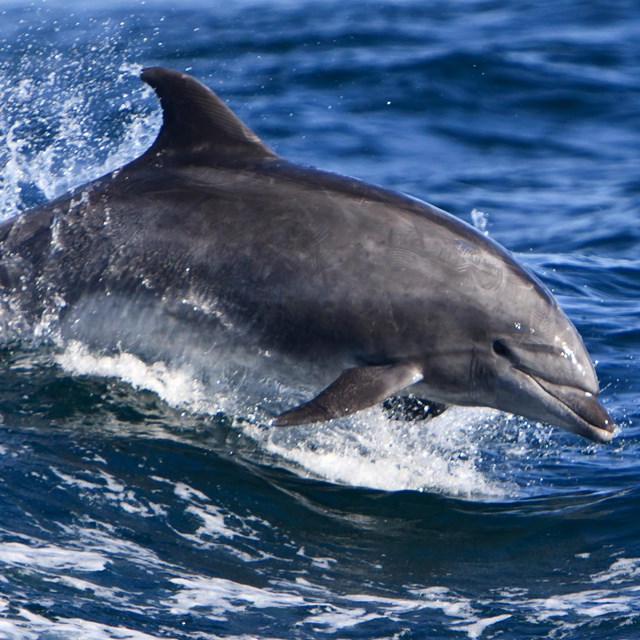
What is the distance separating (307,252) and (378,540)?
1887 millimetres

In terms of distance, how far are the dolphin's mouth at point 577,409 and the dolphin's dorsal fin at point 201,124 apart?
2.44 meters

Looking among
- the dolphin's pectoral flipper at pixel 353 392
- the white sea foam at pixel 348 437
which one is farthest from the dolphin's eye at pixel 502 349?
the white sea foam at pixel 348 437

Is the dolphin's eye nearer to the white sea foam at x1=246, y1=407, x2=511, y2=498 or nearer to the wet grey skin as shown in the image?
the wet grey skin

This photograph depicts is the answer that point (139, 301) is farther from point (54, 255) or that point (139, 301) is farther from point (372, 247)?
point (372, 247)

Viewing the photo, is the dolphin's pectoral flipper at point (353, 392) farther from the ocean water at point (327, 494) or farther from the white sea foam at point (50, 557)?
the white sea foam at point (50, 557)

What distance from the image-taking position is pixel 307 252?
7.55 meters

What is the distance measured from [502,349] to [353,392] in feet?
3.36

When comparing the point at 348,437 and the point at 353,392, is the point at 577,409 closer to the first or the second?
the point at 353,392

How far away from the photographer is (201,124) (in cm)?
812

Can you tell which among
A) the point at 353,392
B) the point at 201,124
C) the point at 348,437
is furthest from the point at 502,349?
the point at 201,124

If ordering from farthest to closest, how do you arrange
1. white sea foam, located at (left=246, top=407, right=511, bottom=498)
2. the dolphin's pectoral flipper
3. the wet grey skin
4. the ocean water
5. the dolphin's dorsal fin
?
the dolphin's dorsal fin < white sea foam, located at (left=246, top=407, right=511, bottom=498) < the wet grey skin < the dolphin's pectoral flipper < the ocean water

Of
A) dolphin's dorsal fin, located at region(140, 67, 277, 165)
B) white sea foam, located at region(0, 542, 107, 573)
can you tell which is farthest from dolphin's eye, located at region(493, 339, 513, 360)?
white sea foam, located at region(0, 542, 107, 573)

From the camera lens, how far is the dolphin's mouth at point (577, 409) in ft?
24.3

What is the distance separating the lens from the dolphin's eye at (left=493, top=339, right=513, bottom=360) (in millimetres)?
7391
